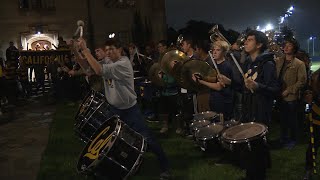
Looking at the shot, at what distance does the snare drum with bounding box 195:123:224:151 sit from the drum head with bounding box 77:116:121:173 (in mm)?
1428

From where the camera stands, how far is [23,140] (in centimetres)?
928

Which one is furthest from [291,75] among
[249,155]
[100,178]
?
[100,178]

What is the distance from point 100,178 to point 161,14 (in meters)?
28.6

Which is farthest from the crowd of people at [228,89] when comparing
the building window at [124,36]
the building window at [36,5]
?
the building window at [124,36]

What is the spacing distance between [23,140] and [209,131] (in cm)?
542

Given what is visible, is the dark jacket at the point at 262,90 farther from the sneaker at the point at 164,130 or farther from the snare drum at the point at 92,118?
the sneaker at the point at 164,130

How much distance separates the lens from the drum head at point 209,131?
550cm

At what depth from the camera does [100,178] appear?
4605 mm

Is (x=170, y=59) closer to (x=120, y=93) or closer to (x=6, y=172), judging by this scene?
(x=120, y=93)

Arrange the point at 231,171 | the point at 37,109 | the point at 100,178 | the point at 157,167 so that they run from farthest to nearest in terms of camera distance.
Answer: the point at 37,109 < the point at 157,167 < the point at 231,171 < the point at 100,178

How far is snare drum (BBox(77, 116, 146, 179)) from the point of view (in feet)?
14.7

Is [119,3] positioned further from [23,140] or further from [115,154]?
[115,154]

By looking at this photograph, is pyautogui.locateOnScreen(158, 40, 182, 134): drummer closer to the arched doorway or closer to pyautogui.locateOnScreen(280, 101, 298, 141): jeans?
pyautogui.locateOnScreen(280, 101, 298, 141): jeans

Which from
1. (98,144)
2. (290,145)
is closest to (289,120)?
(290,145)
